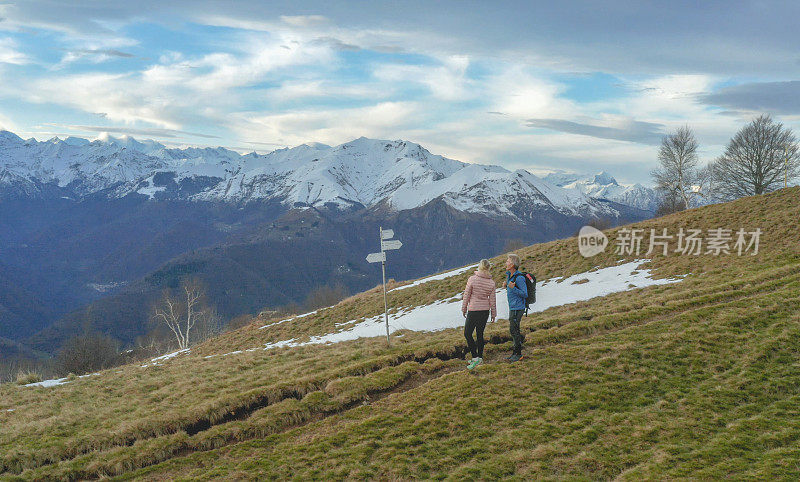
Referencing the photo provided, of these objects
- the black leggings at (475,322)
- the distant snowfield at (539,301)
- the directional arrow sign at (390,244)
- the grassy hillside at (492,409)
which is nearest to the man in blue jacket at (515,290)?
the black leggings at (475,322)

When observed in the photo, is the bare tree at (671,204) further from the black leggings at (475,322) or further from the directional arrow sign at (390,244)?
the black leggings at (475,322)

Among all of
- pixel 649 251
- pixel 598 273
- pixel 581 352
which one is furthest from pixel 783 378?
pixel 649 251

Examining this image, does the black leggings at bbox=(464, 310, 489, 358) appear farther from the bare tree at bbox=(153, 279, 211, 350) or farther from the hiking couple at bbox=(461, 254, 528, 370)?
the bare tree at bbox=(153, 279, 211, 350)

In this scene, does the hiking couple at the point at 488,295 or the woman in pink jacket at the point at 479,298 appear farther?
the woman in pink jacket at the point at 479,298

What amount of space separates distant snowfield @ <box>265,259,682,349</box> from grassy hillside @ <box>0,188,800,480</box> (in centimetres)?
552

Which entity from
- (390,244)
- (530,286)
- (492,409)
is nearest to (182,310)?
(390,244)

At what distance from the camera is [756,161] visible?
59.2 m

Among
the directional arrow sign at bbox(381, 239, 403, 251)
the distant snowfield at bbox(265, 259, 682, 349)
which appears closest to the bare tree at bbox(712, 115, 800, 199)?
the distant snowfield at bbox(265, 259, 682, 349)

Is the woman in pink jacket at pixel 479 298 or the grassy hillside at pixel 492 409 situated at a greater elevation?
the woman in pink jacket at pixel 479 298

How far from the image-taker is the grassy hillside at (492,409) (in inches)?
370

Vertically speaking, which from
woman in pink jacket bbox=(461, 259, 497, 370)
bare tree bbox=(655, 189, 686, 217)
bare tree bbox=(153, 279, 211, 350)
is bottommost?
bare tree bbox=(153, 279, 211, 350)

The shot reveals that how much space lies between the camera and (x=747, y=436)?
9227mm

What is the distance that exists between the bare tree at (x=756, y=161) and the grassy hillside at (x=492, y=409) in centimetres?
4841

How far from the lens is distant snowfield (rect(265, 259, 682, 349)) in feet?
86.4
